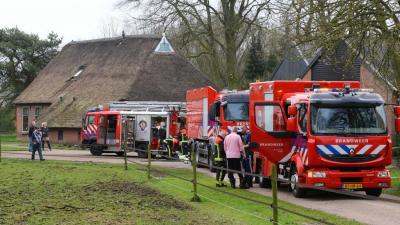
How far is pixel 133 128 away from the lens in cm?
3478

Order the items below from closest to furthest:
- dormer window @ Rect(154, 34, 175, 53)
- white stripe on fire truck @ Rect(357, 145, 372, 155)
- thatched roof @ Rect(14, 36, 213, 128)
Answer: white stripe on fire truck @ Rect(357, 145, 372, 155) → thatched roof @ Rect(14, 36, 213, 128) → dormer window @ Rect(154, 34, 175, 53)

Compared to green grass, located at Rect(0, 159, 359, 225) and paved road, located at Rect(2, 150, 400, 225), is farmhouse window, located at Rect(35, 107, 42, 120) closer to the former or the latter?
green grass, located at Rect(0, 159, 359, 225)

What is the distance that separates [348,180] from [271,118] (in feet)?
10.0

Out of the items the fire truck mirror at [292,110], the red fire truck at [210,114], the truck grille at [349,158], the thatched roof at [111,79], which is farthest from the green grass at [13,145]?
the truck grille at [349,158]

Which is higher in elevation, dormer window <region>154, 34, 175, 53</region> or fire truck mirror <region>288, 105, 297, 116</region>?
dormer window <region>154, 34, 175, 53</region>

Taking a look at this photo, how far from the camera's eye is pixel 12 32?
6350 cm

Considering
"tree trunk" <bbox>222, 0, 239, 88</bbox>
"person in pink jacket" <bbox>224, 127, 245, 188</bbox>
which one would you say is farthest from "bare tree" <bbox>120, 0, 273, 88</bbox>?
"person in pink jacket" <bbox>224, 127, 245, 188</bbox>

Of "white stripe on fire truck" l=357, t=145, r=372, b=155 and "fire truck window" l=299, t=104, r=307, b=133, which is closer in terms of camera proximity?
"white stripe on fire truck" l=357, t=145, r=372, b=155

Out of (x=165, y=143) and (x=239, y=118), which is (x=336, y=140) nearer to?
(x=239, y=118)

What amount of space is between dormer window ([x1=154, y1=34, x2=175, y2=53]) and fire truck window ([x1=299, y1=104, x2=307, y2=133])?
34.4 meters

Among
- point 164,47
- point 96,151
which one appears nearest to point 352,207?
point 96,151

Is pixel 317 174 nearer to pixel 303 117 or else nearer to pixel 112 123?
pixel 303 117

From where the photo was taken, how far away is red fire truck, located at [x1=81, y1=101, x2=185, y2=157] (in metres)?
34.4

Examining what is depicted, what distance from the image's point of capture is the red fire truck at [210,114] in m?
24.5
